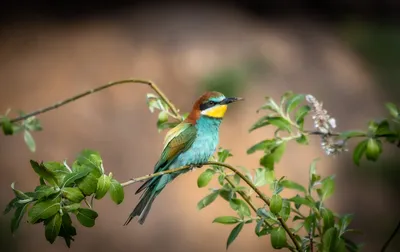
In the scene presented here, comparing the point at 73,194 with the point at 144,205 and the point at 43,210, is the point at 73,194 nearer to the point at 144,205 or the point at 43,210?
the point at 43,210

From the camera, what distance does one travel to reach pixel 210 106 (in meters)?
1.23

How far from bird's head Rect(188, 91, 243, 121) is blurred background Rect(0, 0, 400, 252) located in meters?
1.68

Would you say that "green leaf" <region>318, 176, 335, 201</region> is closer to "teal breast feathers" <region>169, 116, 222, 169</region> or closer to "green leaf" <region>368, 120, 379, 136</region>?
"green leaf" <region>368, 120, 379, 136</region>

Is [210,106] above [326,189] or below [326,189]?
above

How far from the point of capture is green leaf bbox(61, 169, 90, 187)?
0.83m

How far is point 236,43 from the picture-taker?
11.5 ft

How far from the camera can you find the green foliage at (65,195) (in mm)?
833

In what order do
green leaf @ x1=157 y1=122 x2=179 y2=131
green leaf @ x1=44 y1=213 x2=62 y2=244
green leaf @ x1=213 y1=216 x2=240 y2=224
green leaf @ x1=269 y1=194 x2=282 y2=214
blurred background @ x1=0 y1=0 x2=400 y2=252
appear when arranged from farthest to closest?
blurred background @ x1=0 y1=0 x2=400 y2=252
green leaf @ x1=157 y1=122 x2=179 y2=131
green leaf @ x1=213 y1=216 x2=240 y2=224
green leaf @ x1=269 y1=194 x2=282 y2=214
green leaf @ x1=44 y1=213 x2=62 y2=244

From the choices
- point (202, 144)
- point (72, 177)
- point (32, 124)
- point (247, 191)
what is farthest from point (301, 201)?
point (32, 124)

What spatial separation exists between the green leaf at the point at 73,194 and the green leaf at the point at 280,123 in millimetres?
398

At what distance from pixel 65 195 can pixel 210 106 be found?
0.45 m

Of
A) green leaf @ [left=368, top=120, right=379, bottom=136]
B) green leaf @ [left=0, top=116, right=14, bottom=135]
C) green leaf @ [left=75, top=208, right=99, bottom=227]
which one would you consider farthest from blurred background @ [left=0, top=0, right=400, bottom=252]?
green leaf @ [left=75, top=208, right=99, bottom=227]

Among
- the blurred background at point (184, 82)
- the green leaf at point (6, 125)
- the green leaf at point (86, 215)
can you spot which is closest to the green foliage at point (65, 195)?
the green leaf at point (86, 215)

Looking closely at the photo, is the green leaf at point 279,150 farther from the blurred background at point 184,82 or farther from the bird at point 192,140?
the blurred background at point 184,82
